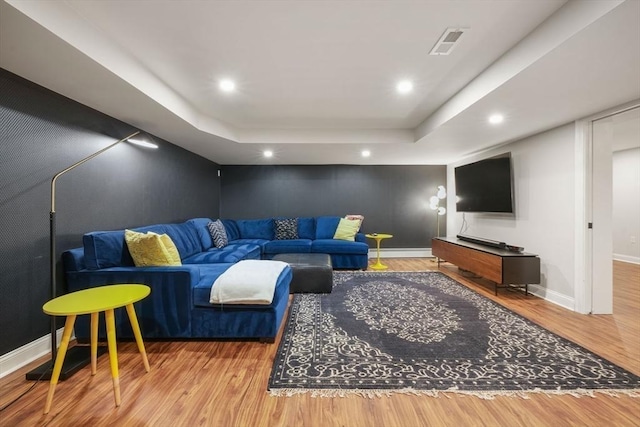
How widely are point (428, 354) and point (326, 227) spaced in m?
3.57

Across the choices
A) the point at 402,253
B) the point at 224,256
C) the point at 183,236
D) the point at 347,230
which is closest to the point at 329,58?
the point at 224,256

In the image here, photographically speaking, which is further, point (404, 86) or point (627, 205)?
point (627, 205)

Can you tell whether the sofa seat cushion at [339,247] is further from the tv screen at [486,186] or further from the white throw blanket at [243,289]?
the white throw blanket at [243,289]

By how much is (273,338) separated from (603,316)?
3.42m

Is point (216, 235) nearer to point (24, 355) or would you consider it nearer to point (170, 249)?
point (170, 249)

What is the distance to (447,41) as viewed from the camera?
1.92m

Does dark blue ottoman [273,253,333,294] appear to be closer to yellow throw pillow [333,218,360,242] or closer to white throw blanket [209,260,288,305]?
white throw blanket [209,260,288,305]

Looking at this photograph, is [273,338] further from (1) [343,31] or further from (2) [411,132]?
(2) [411,132]

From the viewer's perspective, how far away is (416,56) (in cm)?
213

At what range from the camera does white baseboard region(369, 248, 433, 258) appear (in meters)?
5.86

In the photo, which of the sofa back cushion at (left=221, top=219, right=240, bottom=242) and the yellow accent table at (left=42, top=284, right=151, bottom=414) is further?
the sofa back cushion at (left=221, top=219, right=240, bottom=242)

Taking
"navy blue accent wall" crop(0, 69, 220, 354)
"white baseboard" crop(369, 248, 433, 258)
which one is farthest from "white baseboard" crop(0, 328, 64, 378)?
"white baseboard" crop(369, 248, 433, 258)

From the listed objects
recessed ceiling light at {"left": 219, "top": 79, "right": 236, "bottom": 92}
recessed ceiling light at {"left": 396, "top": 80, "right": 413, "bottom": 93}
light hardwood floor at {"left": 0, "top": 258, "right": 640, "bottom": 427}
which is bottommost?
light hardwood floor at {"left": 0, "top": 258, "right": 640, "bottom": 427}

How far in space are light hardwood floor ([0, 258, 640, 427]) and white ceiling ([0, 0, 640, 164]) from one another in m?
2.13
